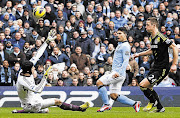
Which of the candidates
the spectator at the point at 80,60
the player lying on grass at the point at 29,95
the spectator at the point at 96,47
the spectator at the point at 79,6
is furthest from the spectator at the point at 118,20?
the player lying on grass at the point at 29,95

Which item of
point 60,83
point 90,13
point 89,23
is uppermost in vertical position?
point 90,13

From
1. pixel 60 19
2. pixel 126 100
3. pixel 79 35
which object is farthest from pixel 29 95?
pixel 60 19

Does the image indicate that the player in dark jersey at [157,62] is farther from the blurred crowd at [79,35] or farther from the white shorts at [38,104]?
the blurred crowd at [79,35]

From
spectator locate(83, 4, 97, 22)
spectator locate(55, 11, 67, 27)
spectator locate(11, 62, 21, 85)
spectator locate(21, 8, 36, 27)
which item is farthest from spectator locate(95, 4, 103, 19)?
spectator locate(11, 62, 21, 85)

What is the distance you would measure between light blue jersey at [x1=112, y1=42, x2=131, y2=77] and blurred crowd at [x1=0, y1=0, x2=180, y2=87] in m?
5.17

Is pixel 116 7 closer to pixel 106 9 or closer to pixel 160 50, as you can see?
pixel 106 9

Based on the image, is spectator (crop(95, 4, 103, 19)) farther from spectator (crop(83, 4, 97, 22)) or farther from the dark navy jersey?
the dark navy jersey

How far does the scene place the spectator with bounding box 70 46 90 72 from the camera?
63.8 ft

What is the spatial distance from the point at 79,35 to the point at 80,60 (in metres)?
2.05

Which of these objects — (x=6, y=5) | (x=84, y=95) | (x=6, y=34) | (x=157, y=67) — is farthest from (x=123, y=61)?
(x=6, y=5)

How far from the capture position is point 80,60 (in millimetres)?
19469

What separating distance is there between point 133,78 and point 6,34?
19.4ft

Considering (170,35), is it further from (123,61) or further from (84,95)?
(123,61)

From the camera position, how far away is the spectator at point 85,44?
20.3 meters
